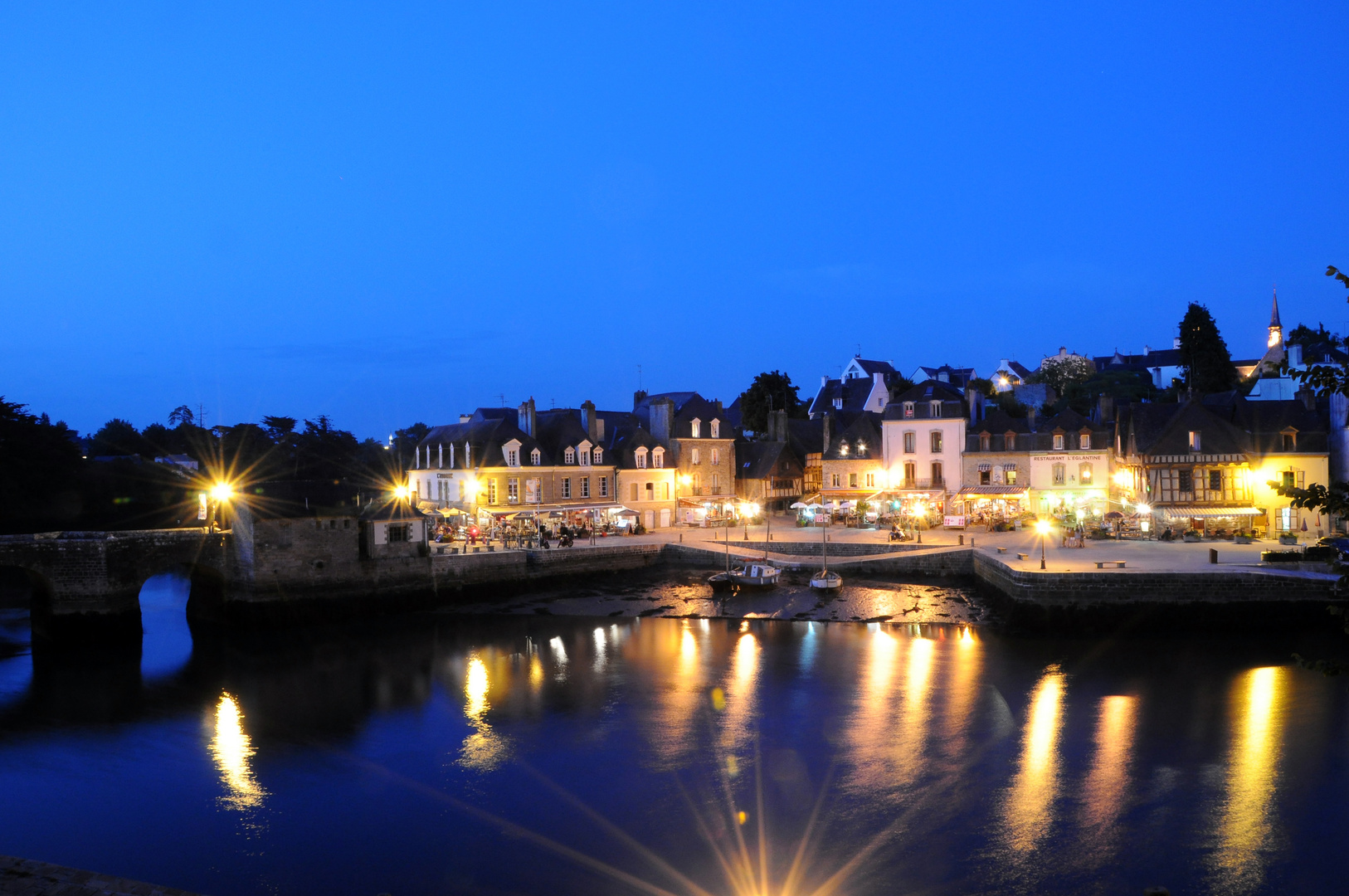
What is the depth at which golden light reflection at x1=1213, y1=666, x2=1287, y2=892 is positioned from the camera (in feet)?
38.4

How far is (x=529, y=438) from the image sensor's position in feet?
136

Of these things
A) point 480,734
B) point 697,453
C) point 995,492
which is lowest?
point 480,734

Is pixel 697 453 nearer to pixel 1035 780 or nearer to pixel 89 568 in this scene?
pixel 89 568

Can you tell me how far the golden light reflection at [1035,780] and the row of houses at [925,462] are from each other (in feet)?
66.8

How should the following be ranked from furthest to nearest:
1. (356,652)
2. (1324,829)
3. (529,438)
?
(529,438)
(356,652)
(1324,829)

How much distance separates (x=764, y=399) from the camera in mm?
60594

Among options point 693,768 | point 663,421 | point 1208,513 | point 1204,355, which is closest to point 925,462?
point 1208,513

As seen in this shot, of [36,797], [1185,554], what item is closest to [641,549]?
[1185,554]

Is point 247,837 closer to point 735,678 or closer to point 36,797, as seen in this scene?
→ point 36,797

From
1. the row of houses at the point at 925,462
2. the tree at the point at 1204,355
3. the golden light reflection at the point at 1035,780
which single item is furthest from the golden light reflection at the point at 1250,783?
the tree at the point at 1204,355

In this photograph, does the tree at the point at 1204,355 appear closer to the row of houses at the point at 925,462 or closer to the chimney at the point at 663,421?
the row of houses at the point at 925,462

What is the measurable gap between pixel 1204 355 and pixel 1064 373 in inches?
483

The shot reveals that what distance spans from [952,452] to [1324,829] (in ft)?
100

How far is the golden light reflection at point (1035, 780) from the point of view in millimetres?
12734
